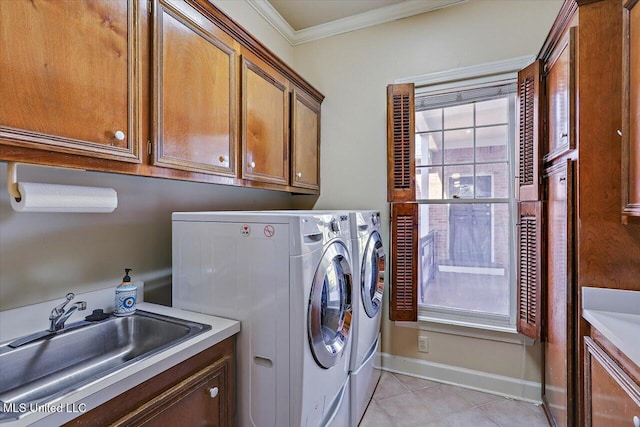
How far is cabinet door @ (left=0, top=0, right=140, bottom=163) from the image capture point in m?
0.88

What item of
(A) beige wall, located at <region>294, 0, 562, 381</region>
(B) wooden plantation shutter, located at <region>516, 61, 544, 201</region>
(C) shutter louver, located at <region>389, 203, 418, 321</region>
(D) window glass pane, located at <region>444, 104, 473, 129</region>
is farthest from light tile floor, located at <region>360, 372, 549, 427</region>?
(D) window glass pane, located at <region>444, 104, 473, 129</region>

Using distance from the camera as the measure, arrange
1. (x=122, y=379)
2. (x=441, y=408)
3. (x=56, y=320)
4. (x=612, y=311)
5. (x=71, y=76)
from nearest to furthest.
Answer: (x=122, y=379) < (x=71, y=76) < (x=56, y=320) < (x=612, y=311) < (x=441, y=408)

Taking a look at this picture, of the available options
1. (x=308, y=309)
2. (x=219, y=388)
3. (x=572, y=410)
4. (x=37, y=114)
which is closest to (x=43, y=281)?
(x=37, y=114)

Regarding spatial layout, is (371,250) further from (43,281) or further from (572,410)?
(43,281)

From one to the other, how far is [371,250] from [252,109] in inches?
46.2

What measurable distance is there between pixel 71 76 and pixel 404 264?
2.18 metres

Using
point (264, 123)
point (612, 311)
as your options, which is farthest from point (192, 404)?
point (612, 311)

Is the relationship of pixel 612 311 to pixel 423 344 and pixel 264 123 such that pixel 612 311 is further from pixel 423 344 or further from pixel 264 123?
pixel 264 123

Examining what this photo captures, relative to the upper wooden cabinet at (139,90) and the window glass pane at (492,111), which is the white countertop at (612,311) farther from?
the upper wooden cabinet at (139,90)

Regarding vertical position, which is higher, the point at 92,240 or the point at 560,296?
the point at 92,240

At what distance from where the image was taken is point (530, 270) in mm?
2027

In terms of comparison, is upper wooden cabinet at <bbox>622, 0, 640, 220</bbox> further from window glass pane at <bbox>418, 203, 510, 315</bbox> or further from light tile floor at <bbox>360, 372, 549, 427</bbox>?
light tile floor at <bbox>360, 372, 549, 427</bbox>

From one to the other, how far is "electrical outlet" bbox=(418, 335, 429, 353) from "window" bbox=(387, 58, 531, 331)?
167mm

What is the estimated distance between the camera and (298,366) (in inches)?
48.7
